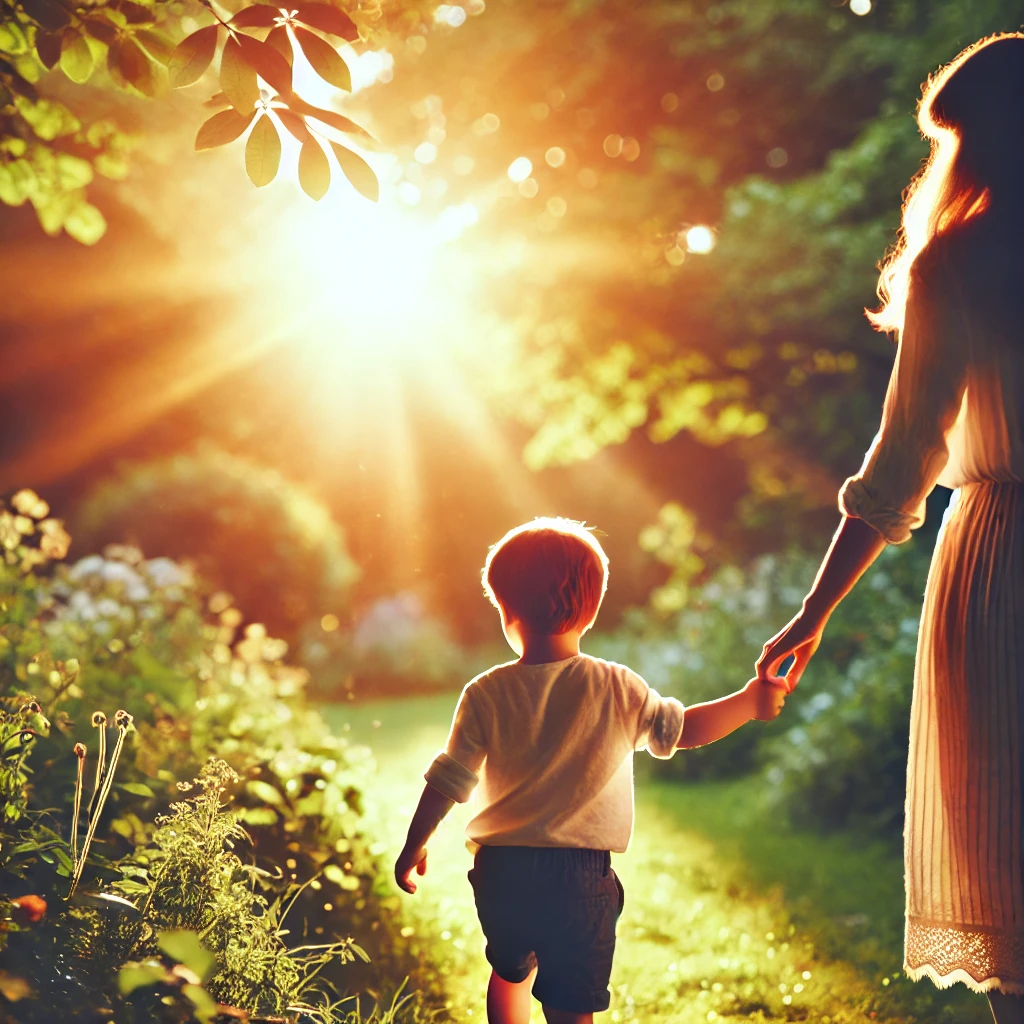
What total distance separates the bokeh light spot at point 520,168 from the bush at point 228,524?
2805mm

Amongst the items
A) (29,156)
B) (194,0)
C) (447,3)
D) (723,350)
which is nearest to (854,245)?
(723,350)

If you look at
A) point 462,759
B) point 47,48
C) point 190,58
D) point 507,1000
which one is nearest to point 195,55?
point 190,58

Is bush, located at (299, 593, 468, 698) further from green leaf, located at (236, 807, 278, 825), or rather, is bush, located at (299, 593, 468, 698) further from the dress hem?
the dress hem

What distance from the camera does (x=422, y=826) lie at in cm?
212

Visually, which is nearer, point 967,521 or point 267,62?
point 967,521

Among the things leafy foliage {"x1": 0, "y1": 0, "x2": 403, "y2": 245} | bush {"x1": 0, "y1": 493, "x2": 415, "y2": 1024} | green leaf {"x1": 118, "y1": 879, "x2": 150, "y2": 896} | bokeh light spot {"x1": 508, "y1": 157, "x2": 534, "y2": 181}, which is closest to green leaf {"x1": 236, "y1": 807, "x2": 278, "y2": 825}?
bush {"x1": 0, "y1": 493, "x2": 415, "y2": 1024}

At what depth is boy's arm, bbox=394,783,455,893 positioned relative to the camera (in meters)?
2.12

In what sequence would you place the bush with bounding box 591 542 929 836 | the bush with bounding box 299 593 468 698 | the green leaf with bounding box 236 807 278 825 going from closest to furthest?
the green leaf with bounding box 236 807 278 825 < the bush with bounding box 591 542 929 836 < the bush with bounding box 299 593 468 698

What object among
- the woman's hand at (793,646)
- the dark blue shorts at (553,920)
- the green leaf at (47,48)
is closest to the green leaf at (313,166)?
the green leaf at (47,48)

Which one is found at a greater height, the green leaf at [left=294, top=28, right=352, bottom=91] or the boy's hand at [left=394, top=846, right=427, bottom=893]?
the green leaf at [left=294, top=28, right=352, bottom=91]

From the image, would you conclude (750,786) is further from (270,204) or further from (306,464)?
(270,204)

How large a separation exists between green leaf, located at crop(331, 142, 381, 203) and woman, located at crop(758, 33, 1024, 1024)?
1.13 m

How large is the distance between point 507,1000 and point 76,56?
2.39 m

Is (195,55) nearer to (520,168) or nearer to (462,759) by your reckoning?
(462,759)
